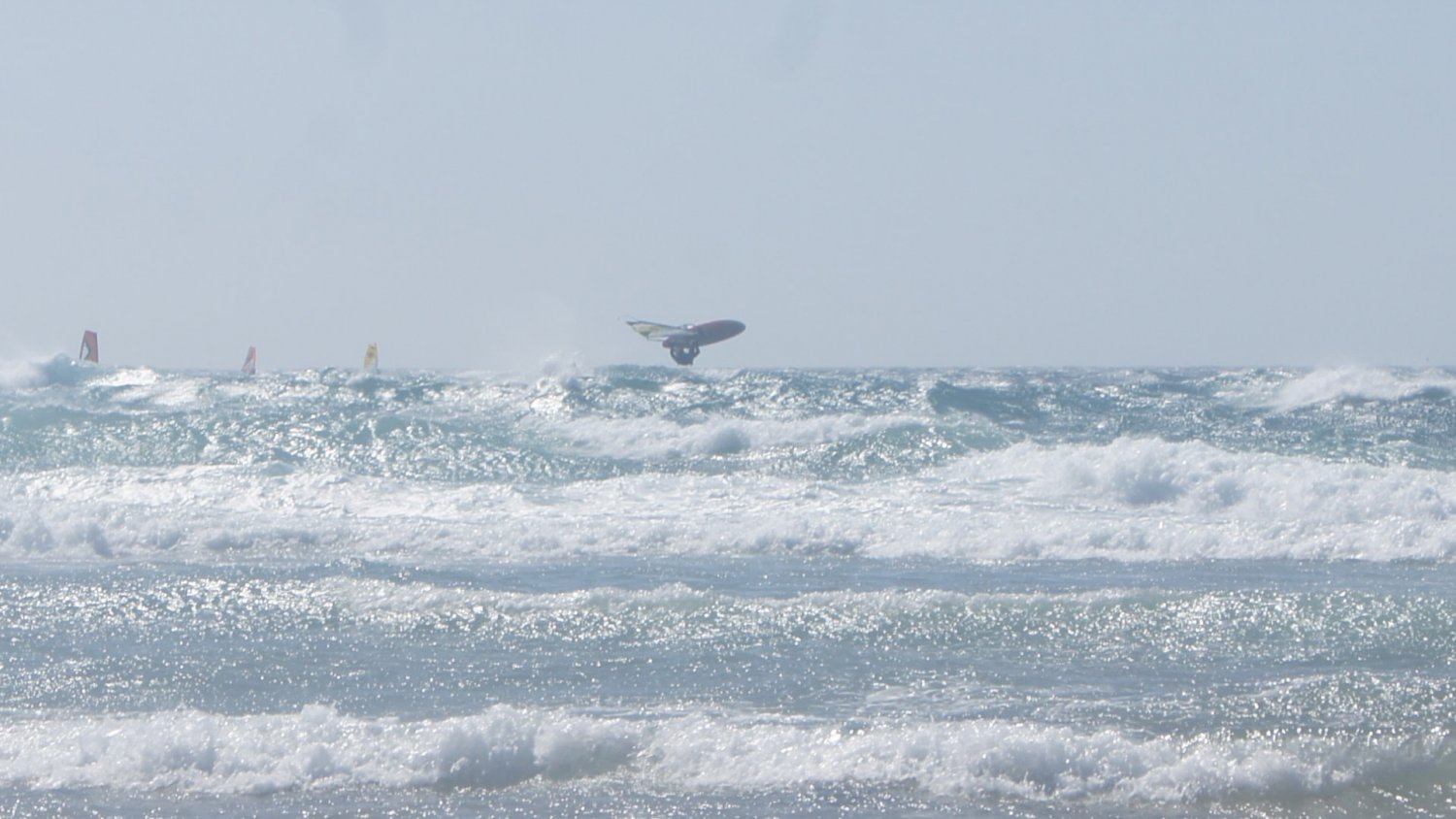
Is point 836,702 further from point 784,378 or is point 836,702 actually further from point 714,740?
point 784,378

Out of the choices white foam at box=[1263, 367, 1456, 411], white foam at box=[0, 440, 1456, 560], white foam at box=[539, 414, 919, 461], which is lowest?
white foam at box=[0, 440, 1456, 560]

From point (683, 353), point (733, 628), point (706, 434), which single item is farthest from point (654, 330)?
point (733, 628)

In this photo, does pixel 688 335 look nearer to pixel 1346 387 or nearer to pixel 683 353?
pixel 683 353

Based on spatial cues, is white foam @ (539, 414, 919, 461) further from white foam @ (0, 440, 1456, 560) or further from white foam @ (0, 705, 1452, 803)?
white foam @ (0, 705, 1452, 803)

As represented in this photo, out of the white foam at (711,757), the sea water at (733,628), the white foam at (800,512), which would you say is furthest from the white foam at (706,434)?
the white foam at (711,757)

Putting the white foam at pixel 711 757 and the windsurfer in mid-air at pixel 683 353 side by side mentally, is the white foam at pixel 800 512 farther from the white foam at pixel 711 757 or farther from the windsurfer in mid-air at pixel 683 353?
the windsurfer in mid-air at pixel 683 353

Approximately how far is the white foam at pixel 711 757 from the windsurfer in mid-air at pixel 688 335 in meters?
38.2

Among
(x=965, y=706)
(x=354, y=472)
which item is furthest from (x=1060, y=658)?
(x=354, y=472)

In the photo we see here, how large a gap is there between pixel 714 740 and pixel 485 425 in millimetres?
20637

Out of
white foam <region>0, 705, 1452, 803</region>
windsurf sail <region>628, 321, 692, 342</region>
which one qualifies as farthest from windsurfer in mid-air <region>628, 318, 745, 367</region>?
white foam <region>0, 705, 1452, 803</region>

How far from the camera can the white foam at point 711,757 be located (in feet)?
24.9

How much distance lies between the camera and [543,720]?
27.8ft

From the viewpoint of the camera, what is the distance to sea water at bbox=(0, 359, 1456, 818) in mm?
7707

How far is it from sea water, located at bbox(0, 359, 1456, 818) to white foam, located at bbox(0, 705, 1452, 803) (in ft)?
0.08
